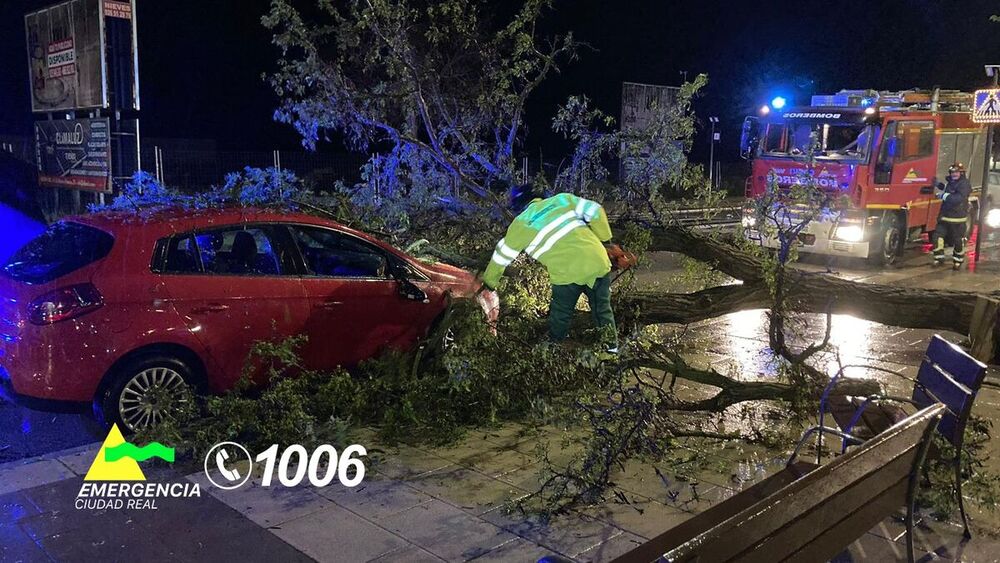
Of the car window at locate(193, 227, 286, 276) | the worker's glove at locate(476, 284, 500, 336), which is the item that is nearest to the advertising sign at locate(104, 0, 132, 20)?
the car window at locate(193, 227, 286, 276)

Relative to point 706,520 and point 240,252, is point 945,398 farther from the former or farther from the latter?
point 240,252

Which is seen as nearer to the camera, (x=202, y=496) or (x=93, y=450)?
(x=202, y=496)

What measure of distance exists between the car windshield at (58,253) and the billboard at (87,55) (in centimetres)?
756

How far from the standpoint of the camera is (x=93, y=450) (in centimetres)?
512

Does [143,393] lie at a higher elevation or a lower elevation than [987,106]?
lower

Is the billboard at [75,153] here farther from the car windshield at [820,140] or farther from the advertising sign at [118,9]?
the car windshield at [820,140]

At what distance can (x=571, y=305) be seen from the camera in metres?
6.05

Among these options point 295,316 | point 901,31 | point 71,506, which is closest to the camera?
point 71,506

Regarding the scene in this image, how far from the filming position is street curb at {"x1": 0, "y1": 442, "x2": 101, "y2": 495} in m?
4.62

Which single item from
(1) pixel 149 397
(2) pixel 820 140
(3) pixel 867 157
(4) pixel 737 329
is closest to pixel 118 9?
(1) pixel 149 397

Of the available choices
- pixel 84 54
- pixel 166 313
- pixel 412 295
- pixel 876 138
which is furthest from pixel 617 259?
pixel 84 54

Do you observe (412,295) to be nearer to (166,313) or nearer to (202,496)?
(166,313)

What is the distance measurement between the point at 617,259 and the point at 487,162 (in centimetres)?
239

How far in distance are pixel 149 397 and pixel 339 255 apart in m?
1.86
